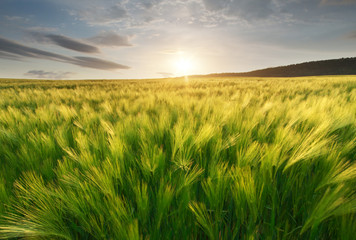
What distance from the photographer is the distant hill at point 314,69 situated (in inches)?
1702

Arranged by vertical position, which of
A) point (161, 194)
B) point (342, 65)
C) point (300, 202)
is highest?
point (342, 65)

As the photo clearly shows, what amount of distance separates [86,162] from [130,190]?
0.66 ft

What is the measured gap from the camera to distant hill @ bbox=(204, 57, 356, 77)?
4322cm

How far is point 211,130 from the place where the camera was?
0.87m

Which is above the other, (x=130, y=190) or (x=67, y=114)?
(x=67, y=114)

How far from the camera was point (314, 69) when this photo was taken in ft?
151

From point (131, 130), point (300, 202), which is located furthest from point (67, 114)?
point (300, 202)

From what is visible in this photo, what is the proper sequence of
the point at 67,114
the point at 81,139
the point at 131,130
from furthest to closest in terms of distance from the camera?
the point at 67,114, the point at 131,130, the point at 81,139

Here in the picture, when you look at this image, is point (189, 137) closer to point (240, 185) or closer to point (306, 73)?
point (240, 185)

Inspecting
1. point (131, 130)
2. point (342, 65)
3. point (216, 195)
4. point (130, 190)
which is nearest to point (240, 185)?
point (216, 195)

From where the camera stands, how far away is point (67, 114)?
1546 millimetres

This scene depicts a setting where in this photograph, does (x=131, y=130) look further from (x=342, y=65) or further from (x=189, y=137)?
(x=342, y=65)

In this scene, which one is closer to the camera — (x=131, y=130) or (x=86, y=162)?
(x=86, y=162)

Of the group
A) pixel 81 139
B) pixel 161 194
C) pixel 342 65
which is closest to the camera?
pixel 161 194
